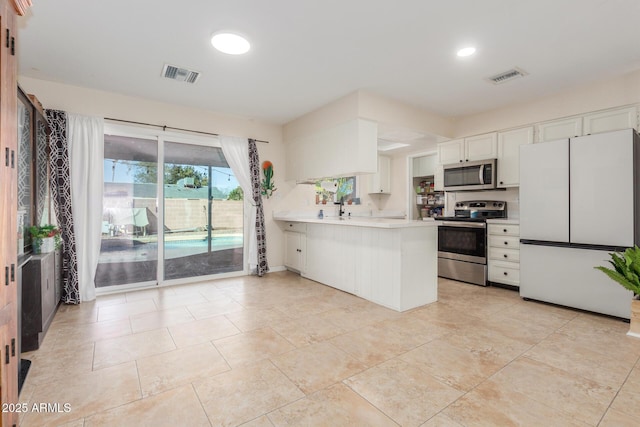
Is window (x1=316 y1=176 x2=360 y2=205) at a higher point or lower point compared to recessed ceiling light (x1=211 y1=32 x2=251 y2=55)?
lower

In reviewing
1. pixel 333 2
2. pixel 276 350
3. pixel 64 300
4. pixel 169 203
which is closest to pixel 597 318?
pixel 276 350

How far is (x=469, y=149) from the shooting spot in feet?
15.4

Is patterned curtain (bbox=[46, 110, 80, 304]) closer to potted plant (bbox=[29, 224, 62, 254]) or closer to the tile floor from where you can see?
the tile floor

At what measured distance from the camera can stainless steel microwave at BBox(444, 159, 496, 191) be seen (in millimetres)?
4367

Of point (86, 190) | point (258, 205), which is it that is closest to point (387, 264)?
point (258, 205)

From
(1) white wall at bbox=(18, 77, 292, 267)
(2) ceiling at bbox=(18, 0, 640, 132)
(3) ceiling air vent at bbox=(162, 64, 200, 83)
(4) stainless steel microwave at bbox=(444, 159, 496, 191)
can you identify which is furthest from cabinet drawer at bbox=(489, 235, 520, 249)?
(3) ceiling air vent at bbox=(162, 64, 200, 83)

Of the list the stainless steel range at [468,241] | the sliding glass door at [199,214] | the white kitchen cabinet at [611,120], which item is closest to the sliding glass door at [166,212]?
the sliding glass door at [199,214]

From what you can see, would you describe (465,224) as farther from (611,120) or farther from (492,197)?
(611,120)

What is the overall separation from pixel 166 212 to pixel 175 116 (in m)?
1.37

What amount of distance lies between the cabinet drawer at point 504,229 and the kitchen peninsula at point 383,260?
121 cm

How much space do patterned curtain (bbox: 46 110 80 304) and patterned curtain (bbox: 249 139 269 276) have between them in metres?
2.28

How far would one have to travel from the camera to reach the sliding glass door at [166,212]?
4.06m

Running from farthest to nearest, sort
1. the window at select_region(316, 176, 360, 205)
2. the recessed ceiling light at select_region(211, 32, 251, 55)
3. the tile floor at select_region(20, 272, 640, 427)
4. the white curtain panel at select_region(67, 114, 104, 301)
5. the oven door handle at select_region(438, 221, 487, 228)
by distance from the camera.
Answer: the window at select_region(316, 176, 360, 205) → the oven door handle at select_region(438, 221, 487, 228) → the white curtain panel at select_region(67, 114, 104, 301) → the recessed ceiling light at select_region(211, 32, 251, 55) → the tile floor at select_region(20, 272, 640, 427)

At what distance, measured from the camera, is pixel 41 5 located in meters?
2.21
